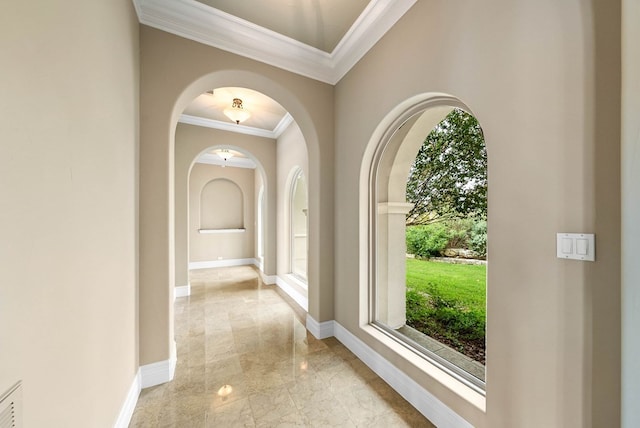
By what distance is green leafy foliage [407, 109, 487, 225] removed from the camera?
5.07ft

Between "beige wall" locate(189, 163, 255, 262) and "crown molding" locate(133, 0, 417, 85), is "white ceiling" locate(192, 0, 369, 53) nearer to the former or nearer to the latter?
"crown molding" locate(133, 0, 417, 85)

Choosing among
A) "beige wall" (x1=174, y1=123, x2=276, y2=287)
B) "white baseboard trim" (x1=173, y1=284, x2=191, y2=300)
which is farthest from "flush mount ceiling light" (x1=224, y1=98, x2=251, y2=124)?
"white baseboard trim" (x1=173, y1=284, x2=191, y2=300)

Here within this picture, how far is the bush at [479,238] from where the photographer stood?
1.51 metres

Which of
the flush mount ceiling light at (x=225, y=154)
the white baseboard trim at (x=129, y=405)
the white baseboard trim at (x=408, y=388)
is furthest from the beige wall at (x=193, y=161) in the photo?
the white baseboard trim at (x=408, y=388)

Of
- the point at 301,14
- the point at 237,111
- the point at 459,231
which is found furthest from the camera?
the point at 237,111

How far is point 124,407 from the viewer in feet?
4.88

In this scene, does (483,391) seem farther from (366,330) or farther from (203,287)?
(203,287)

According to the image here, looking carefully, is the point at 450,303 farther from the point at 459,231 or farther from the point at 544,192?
the point at 544,192

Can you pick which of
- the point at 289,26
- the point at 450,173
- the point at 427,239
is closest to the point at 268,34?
the point at 289,26

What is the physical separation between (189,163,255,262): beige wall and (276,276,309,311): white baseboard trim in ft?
7.59

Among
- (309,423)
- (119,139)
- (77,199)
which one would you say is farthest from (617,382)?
(119,139)

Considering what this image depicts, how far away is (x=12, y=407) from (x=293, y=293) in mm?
3431

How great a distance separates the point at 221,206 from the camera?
21.0 ft

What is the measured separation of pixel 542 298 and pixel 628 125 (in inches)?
29.0
